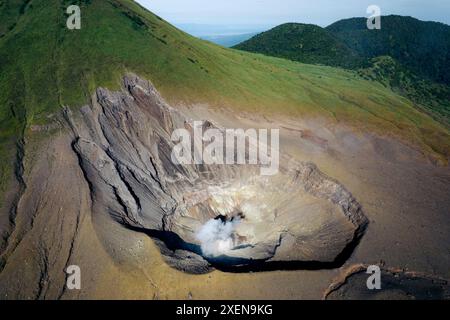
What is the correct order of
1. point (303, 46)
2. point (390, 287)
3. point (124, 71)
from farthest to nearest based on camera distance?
point (303, 46) → point (124, 71) → point (390, 287)

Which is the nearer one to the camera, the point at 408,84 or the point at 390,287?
the point at 390,287

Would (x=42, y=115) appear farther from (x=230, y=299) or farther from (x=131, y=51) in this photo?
(x=230, y=299)

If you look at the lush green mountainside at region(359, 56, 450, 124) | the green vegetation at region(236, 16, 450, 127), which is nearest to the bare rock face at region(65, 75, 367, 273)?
the green vegetation at region(236, 16, 450, 127)

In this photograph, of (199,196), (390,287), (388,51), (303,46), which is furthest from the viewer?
(388,51)

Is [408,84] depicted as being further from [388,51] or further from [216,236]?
[216,236]

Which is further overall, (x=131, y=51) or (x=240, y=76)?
(x=240, y=76)

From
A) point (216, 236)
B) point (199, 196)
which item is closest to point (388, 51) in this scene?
point (199, 196)
